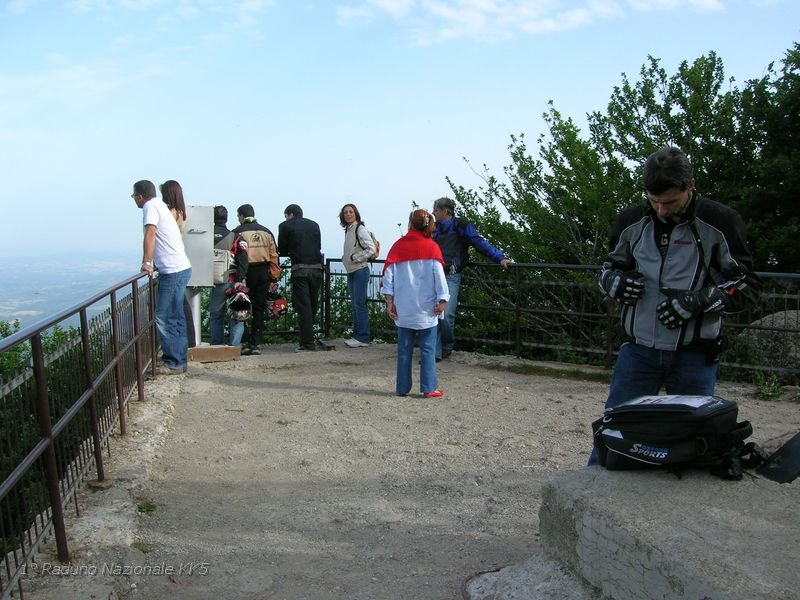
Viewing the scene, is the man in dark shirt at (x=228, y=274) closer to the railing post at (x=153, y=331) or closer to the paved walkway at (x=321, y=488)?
the paved walkway at (x=321, y=488)

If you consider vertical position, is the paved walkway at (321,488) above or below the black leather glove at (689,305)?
below

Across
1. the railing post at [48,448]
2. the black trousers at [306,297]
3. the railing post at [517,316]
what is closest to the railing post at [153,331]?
the black trousers at [306,297]

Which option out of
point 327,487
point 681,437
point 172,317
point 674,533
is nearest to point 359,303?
point 172,317

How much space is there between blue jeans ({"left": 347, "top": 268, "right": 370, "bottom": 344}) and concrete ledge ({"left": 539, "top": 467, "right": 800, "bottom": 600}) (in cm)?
768

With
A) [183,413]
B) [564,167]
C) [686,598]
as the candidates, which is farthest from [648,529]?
[564,167]

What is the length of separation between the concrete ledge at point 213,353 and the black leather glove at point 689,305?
7126mm

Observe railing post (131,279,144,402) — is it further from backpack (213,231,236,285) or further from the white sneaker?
the white sneaker

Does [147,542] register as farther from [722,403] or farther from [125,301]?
[722,403]

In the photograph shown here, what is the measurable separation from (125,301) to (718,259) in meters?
4.57

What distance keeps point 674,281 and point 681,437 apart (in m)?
0.80

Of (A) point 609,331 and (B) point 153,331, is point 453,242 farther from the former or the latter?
(B) point 153,331

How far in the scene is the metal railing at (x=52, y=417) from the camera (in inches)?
132

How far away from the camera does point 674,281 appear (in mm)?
3684

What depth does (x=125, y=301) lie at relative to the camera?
6.44 m
